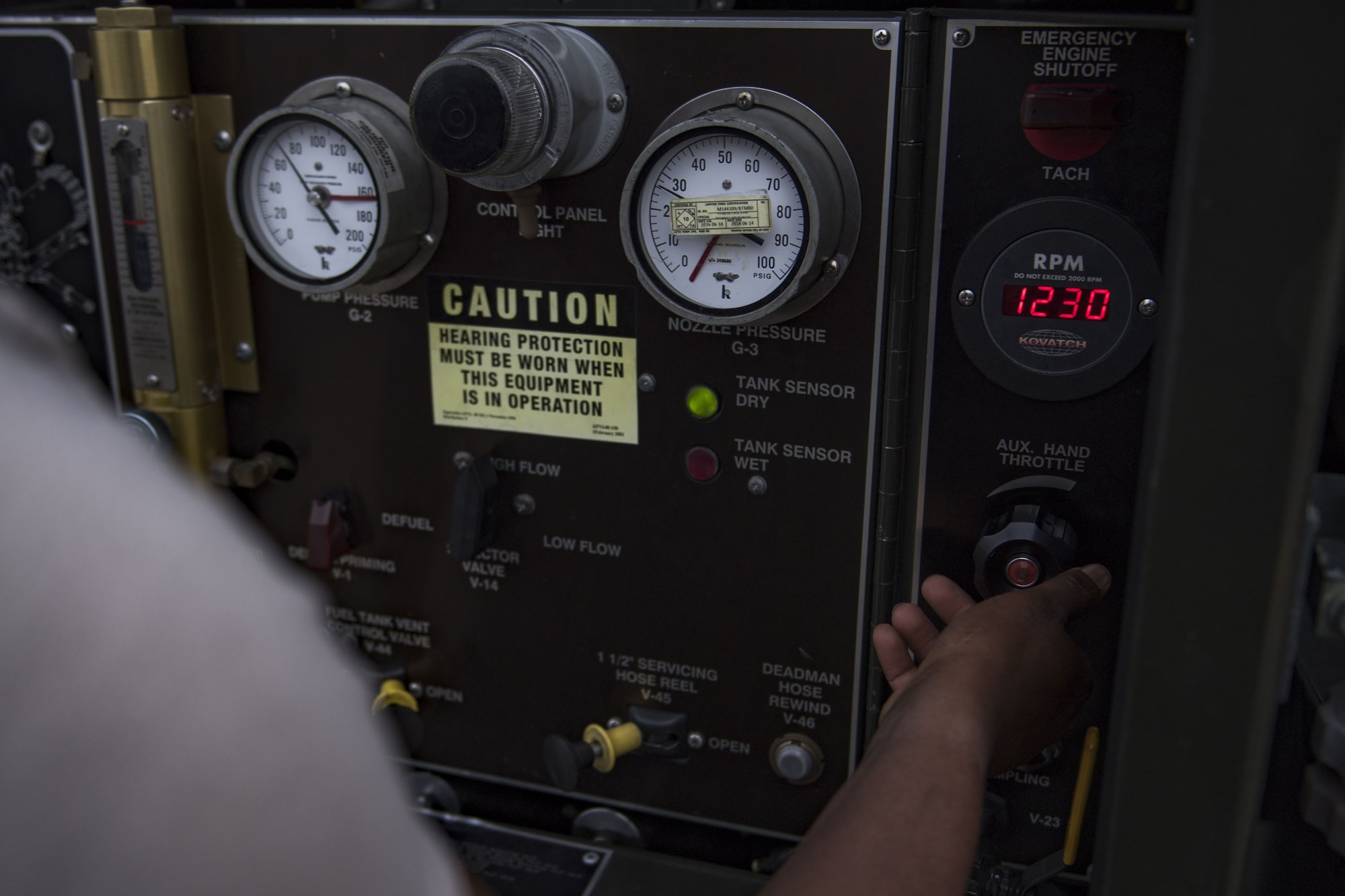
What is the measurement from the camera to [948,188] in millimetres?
1118

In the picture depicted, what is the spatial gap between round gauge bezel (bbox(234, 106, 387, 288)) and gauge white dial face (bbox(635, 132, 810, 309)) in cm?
30

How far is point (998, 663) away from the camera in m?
0.95

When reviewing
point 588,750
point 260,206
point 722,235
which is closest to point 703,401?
point 722,235

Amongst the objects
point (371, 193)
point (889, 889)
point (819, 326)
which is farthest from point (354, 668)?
point (889, 889)

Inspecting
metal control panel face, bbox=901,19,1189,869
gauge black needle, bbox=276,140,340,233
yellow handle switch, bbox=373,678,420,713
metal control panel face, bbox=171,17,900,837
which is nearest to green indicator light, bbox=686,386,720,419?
metal control panel face, bbox=171,17,900,837

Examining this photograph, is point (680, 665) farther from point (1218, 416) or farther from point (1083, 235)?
point (1218, 416)

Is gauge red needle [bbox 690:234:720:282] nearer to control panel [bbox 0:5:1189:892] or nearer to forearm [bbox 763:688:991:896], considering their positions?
control panel [bbox 0:5:1189:892]

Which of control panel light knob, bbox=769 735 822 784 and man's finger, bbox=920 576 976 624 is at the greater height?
man's finger, bbox=920 576 976 624

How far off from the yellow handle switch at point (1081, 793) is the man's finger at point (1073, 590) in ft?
0.54

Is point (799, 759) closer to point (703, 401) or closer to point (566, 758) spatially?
point (566, 758)

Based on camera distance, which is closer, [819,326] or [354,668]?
[819,326]

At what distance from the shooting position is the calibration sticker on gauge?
1.27 m

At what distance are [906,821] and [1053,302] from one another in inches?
21.7

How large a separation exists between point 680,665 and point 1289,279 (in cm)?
90
